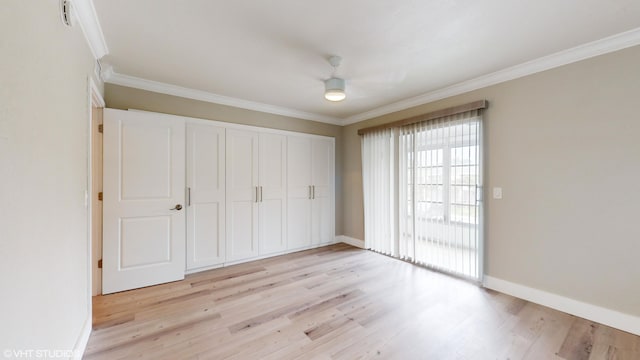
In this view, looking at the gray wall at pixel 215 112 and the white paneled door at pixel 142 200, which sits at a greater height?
the gray wall at pixel 215 112

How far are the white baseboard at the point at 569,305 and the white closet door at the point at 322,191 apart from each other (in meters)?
2.67

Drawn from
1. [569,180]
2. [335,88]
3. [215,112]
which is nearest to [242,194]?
[215,112]

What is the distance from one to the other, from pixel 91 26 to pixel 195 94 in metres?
1.55

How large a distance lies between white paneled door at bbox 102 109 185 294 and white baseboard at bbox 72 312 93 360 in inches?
34.0

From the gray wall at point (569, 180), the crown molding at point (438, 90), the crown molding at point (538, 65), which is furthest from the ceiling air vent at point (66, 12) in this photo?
the gray wall at point (569, 180)

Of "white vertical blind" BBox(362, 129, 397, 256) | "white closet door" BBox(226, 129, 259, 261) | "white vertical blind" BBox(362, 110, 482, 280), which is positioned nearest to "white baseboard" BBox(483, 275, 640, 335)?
"white vertical blind" BBox(362, 110, 482, 280)

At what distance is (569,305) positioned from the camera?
250cm

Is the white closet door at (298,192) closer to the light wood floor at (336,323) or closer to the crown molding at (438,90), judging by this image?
the crown molding at (438,90)

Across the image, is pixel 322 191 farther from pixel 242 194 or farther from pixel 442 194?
pixel 442 194

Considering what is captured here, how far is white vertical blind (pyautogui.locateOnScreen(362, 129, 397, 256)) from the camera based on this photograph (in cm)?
424

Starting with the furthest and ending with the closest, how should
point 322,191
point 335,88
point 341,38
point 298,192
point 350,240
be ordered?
point 350,240 < point 322,191 < point 298,192 < point 335,88 < point 341,38

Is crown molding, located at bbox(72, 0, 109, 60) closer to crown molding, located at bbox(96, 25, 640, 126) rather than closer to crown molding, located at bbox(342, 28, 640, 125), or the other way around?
crown molding, located at bbox(96, 25, 640, 126)

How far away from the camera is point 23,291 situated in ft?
3.61

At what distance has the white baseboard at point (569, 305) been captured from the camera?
2.20 meters
